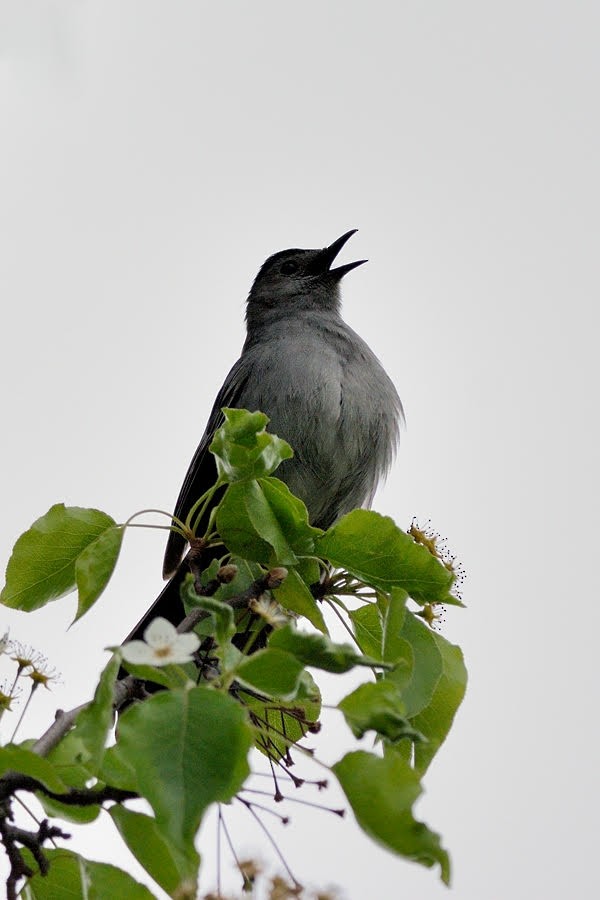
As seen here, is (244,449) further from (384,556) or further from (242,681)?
(242,681)

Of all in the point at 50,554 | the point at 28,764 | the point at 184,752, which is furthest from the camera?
the point at 50,554

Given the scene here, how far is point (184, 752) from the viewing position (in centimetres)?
239

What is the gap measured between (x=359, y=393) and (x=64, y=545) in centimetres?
365

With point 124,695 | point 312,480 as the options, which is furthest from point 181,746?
point 312,480

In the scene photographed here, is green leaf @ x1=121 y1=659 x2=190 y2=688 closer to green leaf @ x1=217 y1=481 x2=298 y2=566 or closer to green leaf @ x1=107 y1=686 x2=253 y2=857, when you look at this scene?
green leaf @ x1=107 y1=686 x2=253 y2=857

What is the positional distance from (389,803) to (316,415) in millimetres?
4450

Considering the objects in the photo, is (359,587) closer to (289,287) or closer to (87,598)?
(87,598)

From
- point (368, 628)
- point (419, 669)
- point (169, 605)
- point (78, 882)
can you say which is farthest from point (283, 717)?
point (169, 605)

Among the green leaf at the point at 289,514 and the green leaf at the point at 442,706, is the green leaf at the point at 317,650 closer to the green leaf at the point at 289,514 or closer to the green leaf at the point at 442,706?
the green leaf at the point at 289,514

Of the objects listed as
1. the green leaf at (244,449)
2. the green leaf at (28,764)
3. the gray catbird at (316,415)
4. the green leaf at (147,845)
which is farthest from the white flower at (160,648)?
the gray catbird at (316,415)

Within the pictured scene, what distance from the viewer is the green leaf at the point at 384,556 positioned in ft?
11.6

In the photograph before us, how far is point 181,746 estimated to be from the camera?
240cm

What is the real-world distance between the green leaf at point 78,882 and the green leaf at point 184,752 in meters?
0.74

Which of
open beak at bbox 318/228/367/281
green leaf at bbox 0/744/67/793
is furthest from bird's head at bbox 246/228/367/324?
green leaf at bbox 0/744/67/793
